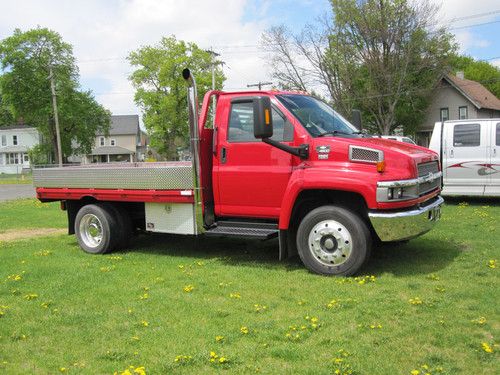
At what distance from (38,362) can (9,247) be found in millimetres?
5966

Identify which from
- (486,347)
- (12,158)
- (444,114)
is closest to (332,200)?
(486,347)

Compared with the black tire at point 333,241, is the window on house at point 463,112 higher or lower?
higher

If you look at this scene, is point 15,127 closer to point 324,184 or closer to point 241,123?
point 241,123

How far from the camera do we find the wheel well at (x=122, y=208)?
8.76m

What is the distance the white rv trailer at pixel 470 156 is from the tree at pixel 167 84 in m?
47.9

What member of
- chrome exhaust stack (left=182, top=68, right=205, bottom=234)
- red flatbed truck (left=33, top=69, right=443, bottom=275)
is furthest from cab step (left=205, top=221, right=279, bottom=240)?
chrome exhaust stack (left=182, top=68, right=205, bottom=234)

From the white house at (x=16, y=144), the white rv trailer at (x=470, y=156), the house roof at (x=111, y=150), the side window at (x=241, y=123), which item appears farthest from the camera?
the house roof at (x=111, y=150)

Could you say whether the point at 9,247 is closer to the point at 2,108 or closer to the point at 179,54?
the point at 179,54

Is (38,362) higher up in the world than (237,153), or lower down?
lower down

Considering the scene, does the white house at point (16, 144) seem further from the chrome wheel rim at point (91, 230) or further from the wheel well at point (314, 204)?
the wheel well at point (314, 204)

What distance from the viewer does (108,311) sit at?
214 inches

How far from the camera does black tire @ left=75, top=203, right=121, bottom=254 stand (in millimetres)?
8555

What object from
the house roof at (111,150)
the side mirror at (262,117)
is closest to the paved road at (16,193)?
the side mirror at (262,117)

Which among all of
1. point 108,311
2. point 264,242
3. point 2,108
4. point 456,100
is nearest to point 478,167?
point 264,242
